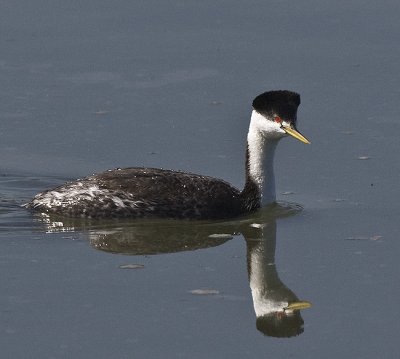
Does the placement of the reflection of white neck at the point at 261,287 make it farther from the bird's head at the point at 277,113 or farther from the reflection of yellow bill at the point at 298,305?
the bird's head at the point at 277,113

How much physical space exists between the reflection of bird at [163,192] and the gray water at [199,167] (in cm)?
20

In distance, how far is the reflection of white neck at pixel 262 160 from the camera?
1468cm

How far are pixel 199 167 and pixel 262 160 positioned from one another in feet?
3.20

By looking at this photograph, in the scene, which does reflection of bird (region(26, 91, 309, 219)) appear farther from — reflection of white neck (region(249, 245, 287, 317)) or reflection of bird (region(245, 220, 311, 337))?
reflection of white neck (region(249, 245, 287, 317))

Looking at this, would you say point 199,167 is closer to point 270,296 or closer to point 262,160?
point 262,160

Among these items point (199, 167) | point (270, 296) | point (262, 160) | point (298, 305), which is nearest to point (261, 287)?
point (270, 296)

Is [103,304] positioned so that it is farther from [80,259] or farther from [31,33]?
[31,33]

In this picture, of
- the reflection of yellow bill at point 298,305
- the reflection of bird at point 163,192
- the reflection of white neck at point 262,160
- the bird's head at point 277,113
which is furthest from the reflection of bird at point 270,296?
the bird's head at point 277,113

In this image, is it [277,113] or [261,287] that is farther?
[277,113]

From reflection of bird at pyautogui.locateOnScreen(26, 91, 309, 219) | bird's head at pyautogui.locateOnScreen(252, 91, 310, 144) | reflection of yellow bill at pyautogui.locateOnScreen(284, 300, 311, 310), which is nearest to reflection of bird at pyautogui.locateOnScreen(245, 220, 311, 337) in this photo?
reflection of yellow bill at pyautogui.locateOnScreen(284, 300, 311, 310)

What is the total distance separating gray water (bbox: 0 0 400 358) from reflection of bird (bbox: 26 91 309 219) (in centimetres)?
20

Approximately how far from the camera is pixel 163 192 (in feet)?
47.3

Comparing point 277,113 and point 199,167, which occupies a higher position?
point 277,113

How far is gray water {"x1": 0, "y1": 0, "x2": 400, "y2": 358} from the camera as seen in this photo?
36.1ft
